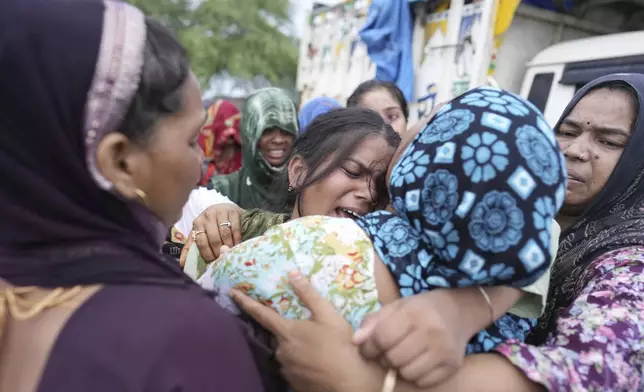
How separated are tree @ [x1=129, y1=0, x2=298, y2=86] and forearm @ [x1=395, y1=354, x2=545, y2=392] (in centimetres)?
1437

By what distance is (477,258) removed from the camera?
0.91m

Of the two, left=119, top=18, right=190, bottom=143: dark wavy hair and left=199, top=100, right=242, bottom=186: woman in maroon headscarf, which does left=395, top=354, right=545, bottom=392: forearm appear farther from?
left=199, top=100, right=242, bottom=186: woman in maroon headscarf

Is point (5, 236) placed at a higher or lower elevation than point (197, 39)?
higher

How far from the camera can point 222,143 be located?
4.39 meters

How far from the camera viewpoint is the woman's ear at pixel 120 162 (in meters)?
0.86

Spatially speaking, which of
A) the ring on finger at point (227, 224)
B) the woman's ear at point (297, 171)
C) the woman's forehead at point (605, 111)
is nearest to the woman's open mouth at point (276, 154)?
the woman's ear at point (297, 171)

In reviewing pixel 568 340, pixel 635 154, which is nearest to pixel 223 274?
pixel 568 340

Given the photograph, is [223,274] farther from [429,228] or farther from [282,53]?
[282,53]

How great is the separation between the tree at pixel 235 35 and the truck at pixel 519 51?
29.8 feet

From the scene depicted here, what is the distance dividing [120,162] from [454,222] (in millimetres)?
551

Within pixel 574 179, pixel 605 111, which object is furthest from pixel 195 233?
pixel 605 111

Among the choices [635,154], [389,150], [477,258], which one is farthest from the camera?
[389,150]

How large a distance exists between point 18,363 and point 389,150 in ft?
4.21

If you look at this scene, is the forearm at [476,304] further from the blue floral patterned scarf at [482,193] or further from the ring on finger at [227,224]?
the ring on finger at [227,224]
